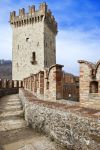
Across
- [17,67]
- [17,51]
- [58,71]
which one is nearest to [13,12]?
[17,51]

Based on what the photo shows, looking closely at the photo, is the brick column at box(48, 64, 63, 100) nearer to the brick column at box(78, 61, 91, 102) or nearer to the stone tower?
the brick column at box(78, 61, 91, 102)

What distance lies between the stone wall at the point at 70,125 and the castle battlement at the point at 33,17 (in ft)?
96.6

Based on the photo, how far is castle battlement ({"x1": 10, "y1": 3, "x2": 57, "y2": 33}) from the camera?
34.2 metres

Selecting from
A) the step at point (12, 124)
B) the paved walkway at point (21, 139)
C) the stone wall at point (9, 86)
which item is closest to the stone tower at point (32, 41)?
the stone wall at point (9, 86)

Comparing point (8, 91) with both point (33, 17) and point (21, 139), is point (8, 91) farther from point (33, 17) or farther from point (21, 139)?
point (21, 139)

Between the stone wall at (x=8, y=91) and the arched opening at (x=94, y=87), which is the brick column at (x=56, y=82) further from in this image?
the stone wall at (x=8, y=91)

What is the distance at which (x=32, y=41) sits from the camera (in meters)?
34.8

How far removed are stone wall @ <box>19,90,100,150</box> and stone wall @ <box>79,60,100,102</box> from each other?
0.97m

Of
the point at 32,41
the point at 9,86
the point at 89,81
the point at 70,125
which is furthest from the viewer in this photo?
the point at 32,41

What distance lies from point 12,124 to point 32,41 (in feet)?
92.7

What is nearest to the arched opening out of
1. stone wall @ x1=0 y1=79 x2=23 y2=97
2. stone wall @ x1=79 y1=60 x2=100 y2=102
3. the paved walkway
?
stone wall @ x1=79 y1=60 x2=100 y2=102

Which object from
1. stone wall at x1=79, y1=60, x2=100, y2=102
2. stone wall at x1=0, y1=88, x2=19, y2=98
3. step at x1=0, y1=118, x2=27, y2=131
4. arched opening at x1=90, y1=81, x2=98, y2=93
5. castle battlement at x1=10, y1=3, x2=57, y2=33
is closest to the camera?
stone wall at x1=79, y1=60, x2=100, y2=102

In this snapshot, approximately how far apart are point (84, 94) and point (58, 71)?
2180 mm

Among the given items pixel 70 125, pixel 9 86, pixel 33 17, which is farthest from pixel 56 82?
pixel 33 17
